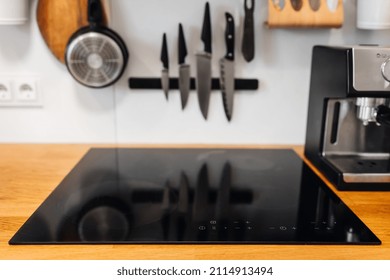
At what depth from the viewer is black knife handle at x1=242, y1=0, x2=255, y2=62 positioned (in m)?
1.20

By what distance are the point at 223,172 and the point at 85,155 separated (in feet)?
1.33

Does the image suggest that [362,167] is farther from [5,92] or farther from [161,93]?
[5,92]

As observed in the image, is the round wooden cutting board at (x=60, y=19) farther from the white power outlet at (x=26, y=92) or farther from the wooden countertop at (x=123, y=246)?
the wooden countertop at (x=123, y=246)

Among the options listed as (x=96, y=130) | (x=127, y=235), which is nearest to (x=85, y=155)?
(x=96, y=130)

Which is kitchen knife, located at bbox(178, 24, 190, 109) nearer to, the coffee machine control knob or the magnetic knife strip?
the magnetic knife strip

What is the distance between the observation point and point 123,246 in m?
0.74

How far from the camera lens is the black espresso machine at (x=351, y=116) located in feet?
2.99

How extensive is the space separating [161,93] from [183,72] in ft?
0.33

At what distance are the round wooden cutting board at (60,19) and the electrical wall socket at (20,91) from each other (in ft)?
0.45

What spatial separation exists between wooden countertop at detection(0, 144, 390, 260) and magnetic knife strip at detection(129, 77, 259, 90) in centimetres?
31

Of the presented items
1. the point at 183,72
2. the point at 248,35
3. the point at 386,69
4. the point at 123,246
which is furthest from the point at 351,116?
the point at 123,246

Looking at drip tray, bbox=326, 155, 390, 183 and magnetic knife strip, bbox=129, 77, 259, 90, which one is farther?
magnetic knife strip, bbox=129, 77, 259, 90

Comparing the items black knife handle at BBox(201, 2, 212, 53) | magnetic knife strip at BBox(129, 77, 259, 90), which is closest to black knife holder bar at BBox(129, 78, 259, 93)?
magnetic knife strip at BBox(129, 77, 259, 90)

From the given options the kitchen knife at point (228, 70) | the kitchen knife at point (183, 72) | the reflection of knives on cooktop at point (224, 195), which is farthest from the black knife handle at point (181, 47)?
the reflection of knives on cooktop at point (224, 195)
